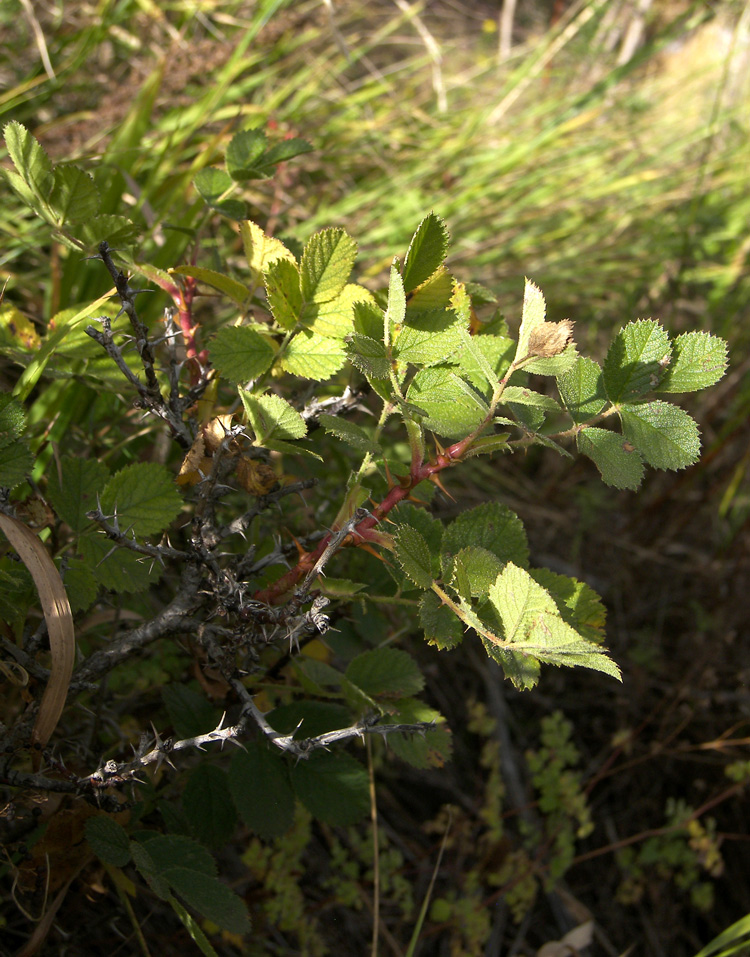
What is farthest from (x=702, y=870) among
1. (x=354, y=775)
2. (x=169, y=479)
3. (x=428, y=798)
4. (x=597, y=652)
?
(x=169, y=479)

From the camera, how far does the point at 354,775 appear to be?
2.67 ft

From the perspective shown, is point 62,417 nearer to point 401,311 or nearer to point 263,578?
point 263,578

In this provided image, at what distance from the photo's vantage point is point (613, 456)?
60cm

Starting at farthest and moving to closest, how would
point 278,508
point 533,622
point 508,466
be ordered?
point 508,466 → point 278,508 → point 533,622

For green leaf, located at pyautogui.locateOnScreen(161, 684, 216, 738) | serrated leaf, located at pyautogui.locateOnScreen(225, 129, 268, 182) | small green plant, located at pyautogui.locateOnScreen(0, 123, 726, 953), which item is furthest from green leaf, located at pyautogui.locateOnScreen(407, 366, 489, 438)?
green leaf, located at pyautogui.locateOnScreen(161, 684, 216, 738)

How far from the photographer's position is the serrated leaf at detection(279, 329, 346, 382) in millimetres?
661

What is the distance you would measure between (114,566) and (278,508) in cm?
18

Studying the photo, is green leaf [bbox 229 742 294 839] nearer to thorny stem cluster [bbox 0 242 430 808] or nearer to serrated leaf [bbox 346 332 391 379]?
thorny stem cluster [bbox 0 242 430 808]

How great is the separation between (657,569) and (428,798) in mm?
993

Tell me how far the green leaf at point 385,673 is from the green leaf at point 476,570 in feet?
0.82

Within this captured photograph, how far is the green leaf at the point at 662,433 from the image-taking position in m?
0.59

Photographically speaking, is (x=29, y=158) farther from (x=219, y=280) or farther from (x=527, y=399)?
(x=527, y=399)

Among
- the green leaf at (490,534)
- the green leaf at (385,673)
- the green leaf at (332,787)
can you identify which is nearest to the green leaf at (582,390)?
the green leaf at (490,534)

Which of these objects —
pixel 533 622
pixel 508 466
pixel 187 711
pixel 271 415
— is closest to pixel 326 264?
pixel 271 415
